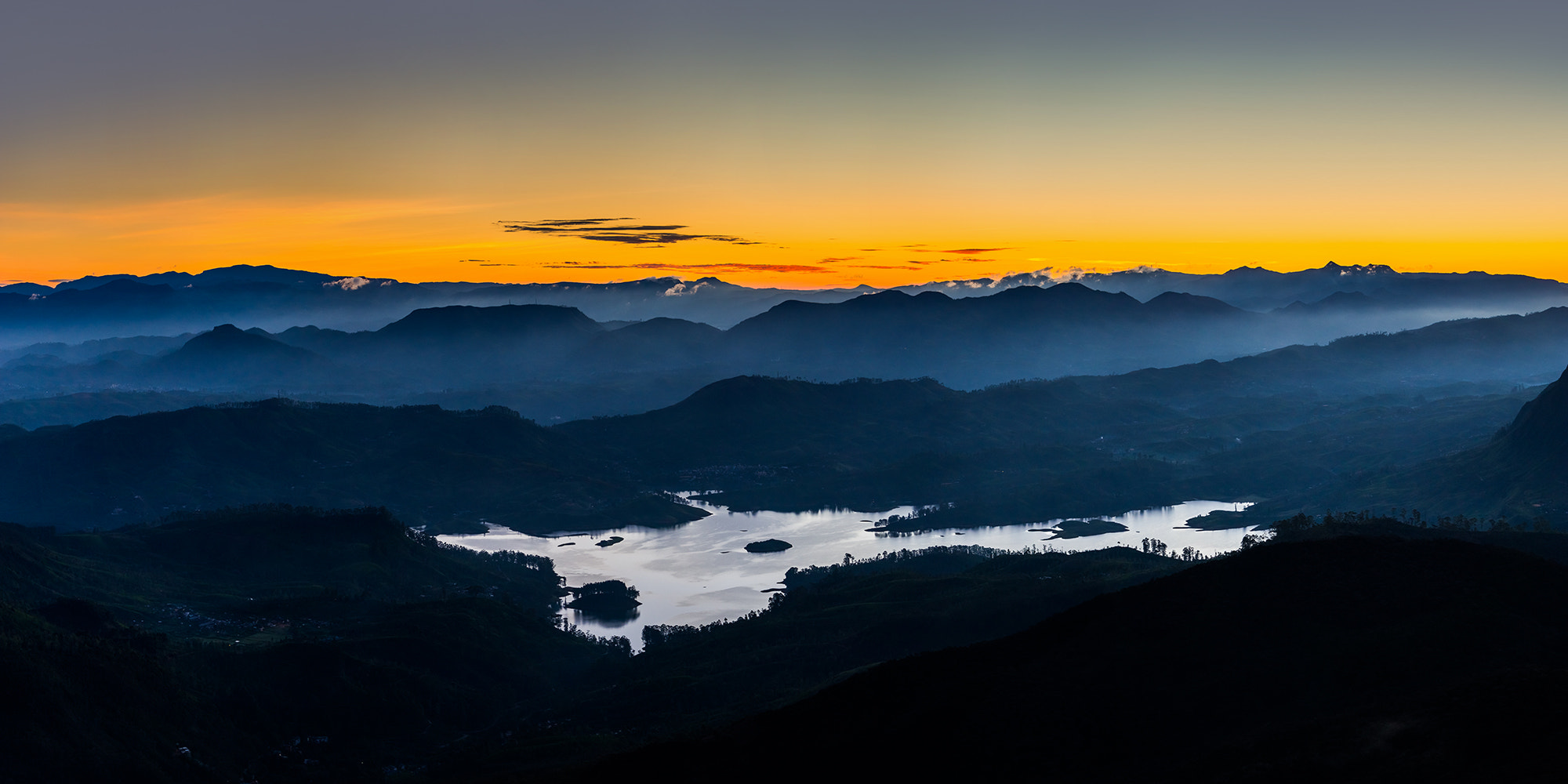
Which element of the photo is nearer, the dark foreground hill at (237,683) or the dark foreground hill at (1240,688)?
the dark foreground hill at (1240,688)

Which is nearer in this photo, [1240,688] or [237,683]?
[1240,688]

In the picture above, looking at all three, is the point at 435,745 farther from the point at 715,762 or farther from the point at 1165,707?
the point at 1165,707

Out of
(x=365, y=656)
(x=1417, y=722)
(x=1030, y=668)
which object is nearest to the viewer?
(x=1417, y=722)

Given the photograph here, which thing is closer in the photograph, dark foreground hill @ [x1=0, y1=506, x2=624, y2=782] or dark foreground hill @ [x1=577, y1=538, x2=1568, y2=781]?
dark foreground hill @ [x1=577, y1=538, x2=1568, y2=781]

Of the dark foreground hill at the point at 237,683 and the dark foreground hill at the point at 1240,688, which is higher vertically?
the dark foreground hill at the point at 1240,688

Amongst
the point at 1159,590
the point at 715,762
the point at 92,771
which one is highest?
the point at 1159,590

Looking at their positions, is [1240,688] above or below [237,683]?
above

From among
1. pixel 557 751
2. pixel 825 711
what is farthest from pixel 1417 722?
pixel 557 751

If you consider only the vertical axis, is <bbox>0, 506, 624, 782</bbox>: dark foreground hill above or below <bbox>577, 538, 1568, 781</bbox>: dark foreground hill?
below
